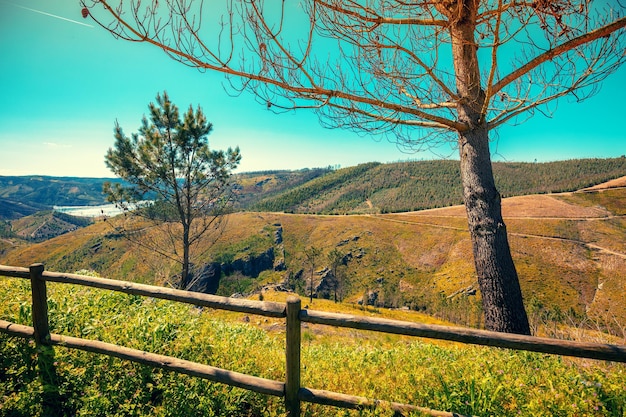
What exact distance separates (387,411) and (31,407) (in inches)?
138

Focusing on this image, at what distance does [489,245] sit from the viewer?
4461 millimetres

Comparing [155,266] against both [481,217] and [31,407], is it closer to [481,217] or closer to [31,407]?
[31,407]

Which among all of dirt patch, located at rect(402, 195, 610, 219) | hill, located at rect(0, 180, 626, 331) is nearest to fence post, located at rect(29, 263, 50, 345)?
hill, located at rect(0, 180, 626, 331)

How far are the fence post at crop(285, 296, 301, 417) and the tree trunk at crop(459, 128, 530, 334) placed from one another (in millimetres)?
2854

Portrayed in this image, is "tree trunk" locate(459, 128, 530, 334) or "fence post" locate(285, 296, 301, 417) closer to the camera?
"fence post" locate(285, 296, 301, 417)

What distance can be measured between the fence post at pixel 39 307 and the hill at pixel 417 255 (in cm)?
7582

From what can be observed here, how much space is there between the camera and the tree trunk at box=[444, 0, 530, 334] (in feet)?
14.3

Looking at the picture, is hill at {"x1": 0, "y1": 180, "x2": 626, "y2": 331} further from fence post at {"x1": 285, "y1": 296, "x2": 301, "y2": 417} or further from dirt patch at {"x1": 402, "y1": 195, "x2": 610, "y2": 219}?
fence post at {"x1": 285, "y1": 296, "x2": 301, "y2": 417}

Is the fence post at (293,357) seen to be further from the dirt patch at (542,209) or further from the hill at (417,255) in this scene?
the dirt patch at (542,209)

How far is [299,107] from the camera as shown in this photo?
409 centimetres

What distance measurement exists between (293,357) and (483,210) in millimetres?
3194

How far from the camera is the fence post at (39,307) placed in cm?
379

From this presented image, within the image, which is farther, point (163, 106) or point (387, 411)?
point (163, 106)

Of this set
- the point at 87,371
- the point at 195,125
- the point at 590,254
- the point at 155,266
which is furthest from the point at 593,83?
the point at 590,254
